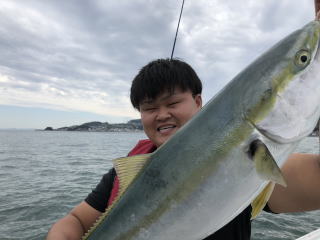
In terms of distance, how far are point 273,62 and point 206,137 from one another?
66cm

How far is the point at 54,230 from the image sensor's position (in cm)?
309

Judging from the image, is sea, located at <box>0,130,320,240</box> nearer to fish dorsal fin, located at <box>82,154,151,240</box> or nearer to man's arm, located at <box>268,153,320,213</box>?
man's arm, located at <box>268,153,320,213</box>

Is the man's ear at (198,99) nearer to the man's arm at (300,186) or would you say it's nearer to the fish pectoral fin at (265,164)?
the man's arm at (300,186)

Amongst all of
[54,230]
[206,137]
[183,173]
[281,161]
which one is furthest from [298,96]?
[54,230]

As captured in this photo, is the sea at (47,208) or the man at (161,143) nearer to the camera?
the man at (161,143)

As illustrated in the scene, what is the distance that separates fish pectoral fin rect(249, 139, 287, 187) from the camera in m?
1.64

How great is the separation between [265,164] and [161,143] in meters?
1.45

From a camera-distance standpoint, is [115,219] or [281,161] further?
[115,219]

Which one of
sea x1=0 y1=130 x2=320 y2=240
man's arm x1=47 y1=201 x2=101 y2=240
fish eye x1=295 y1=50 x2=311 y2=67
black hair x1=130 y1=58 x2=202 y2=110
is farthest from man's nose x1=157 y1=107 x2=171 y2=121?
sea x1=0 y1=130 x2=320 y2=240

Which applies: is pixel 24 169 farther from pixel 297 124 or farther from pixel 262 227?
pixel 297 124

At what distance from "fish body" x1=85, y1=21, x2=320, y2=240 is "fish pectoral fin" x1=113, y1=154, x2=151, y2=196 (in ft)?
0.39

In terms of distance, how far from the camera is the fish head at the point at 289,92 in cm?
171

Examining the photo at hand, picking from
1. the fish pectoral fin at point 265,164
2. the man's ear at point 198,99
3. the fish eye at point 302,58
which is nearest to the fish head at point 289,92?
the fish eye at point 302,58

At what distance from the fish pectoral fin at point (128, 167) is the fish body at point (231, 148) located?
0.39 ft
